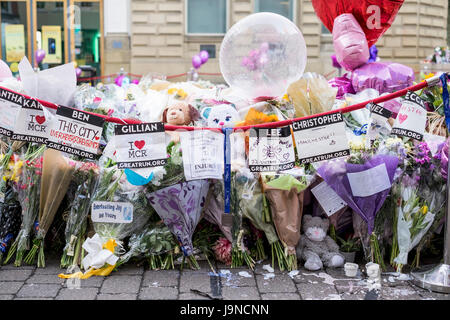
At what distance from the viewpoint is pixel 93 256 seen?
3811mm

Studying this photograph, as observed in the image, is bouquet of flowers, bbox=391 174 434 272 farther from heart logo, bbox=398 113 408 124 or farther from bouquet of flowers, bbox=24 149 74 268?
bouquet of flowers, bbox=24 149 74 268

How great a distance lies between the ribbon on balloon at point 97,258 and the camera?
3.76 metres

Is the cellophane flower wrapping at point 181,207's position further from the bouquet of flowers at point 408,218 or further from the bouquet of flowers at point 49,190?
the bouquet of flowers at point 408,218

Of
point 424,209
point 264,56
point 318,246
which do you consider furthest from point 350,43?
point 318,246

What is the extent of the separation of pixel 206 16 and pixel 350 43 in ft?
35.5

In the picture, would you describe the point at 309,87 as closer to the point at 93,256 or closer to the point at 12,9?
the point at 93,256

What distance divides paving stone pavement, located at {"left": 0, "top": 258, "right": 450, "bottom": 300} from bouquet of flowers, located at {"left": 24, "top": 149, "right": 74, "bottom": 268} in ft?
0.54

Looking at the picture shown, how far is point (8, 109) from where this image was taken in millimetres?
3895

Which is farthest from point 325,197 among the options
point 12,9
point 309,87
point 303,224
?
point 12,9

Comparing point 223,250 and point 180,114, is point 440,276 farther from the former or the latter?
point 180,114

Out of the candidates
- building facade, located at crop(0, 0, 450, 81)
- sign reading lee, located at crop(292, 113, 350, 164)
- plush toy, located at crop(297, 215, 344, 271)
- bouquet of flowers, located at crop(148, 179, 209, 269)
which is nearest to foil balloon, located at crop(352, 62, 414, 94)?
sign reading lee, located at crop(292, 113, 350, 164)

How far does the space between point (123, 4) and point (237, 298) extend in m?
12.9

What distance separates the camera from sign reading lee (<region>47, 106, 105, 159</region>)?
3795 millimetres

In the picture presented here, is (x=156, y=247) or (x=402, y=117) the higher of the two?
(x=402, y=117)
